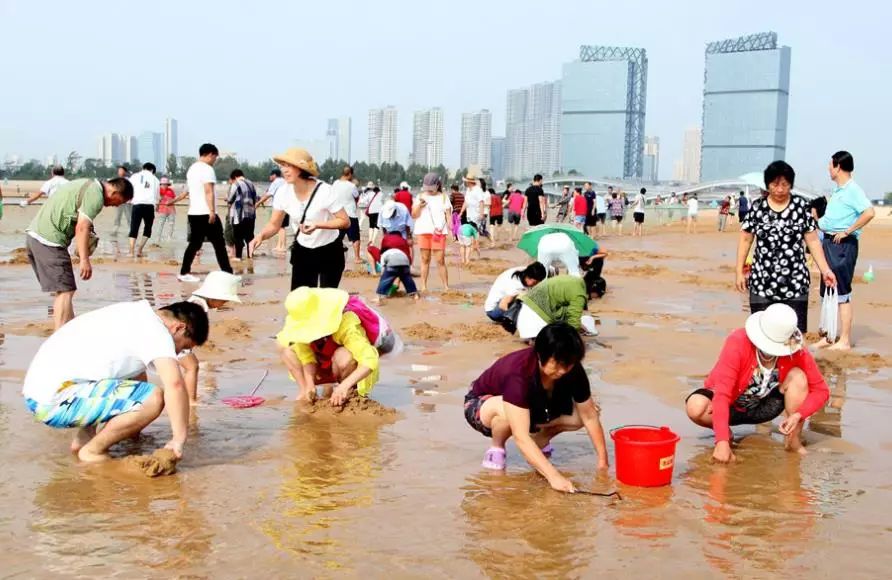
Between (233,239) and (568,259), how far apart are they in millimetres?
8013

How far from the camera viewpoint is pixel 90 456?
4.68m

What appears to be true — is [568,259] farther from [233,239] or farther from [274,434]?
[233,239]

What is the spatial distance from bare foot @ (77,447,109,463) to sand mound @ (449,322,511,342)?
4.50 meters

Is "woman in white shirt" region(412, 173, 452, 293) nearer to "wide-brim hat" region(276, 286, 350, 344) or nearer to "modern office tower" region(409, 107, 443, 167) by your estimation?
"wide-brim hat" region(276, 286, 350, 344)

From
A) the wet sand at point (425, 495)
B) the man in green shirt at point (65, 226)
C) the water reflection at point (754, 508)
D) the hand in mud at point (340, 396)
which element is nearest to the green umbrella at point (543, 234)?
the wet sand at point (425, 495)

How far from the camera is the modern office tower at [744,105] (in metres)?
154

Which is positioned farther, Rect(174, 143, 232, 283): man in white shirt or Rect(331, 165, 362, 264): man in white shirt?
Rect(331, 165, 362, 264): man in white shirt

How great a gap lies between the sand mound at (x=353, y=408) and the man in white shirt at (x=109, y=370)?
1417mm

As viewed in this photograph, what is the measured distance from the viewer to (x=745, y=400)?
5.34m

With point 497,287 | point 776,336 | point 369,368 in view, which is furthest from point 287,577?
point 497,287

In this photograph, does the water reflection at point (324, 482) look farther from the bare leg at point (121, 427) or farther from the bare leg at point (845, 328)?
the bare leg at point (845, 328)

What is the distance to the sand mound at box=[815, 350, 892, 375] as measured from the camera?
764cm

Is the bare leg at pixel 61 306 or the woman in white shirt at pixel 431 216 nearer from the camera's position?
the bare leg at pixel 61 306

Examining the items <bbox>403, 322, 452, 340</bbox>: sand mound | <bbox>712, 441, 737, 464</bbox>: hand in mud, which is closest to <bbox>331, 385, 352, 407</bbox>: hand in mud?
<bbox>712, 441, 737, 464</bbox>: hand in mud
